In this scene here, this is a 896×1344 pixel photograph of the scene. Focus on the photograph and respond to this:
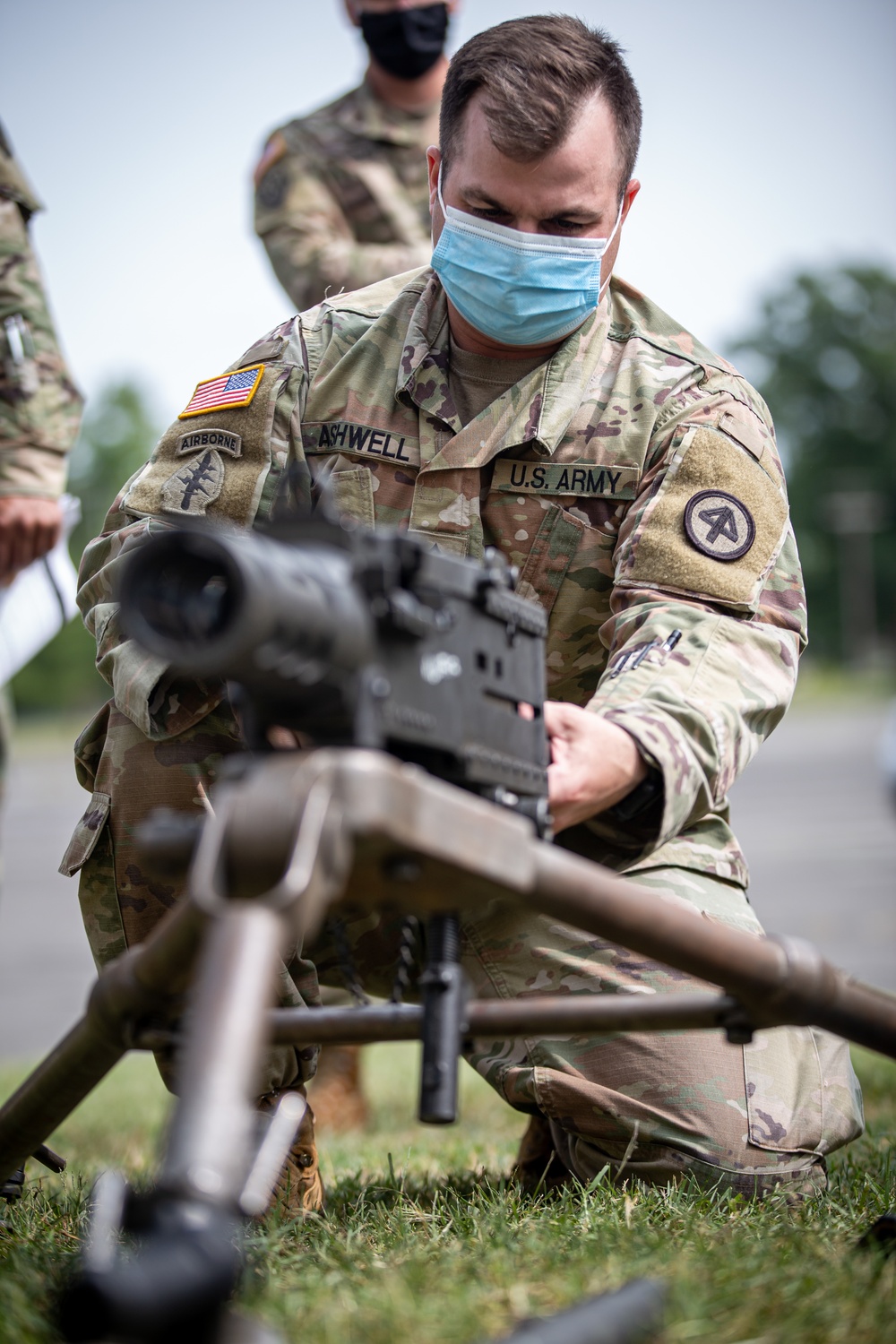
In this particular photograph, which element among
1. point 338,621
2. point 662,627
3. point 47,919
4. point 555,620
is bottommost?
point 47,919

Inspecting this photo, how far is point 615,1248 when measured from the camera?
70.1 inches

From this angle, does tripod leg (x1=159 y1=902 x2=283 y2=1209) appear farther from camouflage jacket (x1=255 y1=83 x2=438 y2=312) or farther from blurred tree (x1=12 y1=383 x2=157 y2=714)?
blurred tree (x1=12 y1=383 x2=157 y2=714)

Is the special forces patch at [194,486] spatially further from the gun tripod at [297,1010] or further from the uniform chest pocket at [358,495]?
the gun tripod at [297,1010]

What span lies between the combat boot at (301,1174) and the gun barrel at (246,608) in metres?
1.19

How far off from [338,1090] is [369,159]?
10.7ft

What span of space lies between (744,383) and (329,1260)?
1797mm

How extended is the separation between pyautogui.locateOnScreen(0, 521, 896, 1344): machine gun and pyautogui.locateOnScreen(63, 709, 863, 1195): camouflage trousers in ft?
2.29

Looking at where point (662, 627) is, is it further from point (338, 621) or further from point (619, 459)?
point (338, 621)

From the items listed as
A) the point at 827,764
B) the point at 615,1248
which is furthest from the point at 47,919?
the point at 827,764

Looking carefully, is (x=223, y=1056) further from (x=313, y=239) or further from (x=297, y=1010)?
(x=313, y=239)

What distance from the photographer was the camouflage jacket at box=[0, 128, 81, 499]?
430cm

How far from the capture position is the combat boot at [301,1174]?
233 centimetres

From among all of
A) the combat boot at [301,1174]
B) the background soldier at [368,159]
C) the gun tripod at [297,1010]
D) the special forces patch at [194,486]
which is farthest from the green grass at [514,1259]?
the background soldier at [368,159]

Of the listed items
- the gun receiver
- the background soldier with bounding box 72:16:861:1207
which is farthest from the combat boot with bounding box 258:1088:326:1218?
the gun receiver
